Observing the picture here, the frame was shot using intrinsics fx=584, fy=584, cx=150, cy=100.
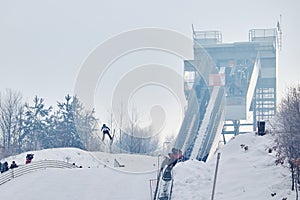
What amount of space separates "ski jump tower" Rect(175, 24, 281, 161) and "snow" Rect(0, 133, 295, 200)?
2751cm

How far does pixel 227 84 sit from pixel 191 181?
45.8 metres

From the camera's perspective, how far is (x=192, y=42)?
72.4 metres

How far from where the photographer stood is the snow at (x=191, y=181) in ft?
69.1

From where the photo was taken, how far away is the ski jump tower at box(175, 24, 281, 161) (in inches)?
2411

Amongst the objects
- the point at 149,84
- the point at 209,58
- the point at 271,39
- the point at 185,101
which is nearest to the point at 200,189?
the point at 149,84

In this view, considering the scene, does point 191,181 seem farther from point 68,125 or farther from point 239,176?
point 68,125

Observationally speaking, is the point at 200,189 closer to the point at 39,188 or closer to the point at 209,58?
the point at 39,188

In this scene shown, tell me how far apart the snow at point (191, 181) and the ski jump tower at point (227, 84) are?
27514 mm

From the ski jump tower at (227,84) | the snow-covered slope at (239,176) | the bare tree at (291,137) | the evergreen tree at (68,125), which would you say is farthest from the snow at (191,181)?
the evergreen tree at (68,125)

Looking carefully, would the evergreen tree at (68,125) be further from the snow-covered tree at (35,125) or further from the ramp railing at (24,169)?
the ramp railing at (24,169)

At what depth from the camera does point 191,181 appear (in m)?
23.8

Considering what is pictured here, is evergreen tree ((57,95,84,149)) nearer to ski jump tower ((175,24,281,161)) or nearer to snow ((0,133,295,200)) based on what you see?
ski jump tower ((175,24,281,161))

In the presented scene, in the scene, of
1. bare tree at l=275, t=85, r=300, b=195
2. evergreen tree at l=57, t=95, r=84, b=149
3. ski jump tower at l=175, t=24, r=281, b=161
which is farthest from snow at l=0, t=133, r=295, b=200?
evergreen tree at l=57, t=95, r=84, b=149

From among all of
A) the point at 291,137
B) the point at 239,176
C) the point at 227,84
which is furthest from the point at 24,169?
the point at 227,84
